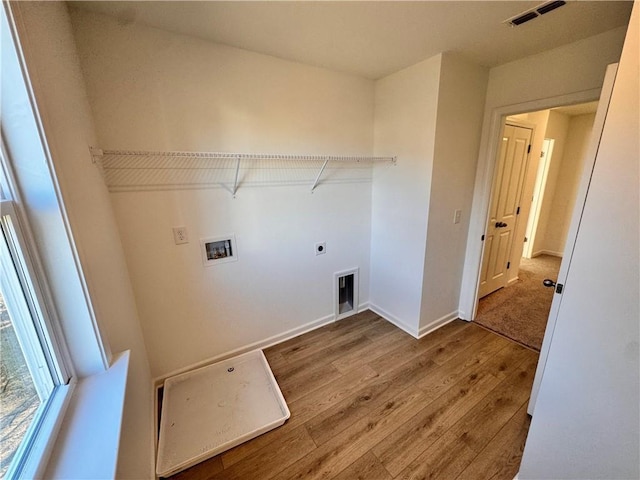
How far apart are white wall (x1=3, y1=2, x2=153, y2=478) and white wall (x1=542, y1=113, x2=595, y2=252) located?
6102 mm

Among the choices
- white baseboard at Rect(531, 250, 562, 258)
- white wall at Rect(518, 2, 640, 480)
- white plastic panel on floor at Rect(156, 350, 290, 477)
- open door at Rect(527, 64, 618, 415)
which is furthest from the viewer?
white baseboard at Rect(531, 250, 562, 258)

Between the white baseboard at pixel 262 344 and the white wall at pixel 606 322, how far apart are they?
A: 5.91 ft

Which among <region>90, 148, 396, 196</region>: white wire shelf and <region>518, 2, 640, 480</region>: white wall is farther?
<region>90, 148, 396, 196</region>: white wire shelf

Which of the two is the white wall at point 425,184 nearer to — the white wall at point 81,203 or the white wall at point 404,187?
the white wall at point 404,187

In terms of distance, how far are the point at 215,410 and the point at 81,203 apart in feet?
4.78

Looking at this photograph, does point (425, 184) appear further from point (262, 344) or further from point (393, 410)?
point (262, 344)

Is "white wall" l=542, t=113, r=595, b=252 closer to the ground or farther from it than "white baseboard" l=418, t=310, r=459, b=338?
farther from it

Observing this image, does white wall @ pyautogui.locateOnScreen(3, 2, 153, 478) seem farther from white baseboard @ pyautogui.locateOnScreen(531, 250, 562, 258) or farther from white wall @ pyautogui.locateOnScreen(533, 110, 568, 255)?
white baseboard @ pyautogui.locateOnScreen(531, 250, 562, 258)

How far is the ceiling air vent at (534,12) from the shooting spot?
1.31 m

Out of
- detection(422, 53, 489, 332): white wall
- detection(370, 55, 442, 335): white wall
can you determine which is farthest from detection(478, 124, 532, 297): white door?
detection(370, 55, 442, 335): white wall

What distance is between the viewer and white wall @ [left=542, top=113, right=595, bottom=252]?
163 inches

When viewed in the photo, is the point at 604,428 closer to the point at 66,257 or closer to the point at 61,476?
the point at 61,476

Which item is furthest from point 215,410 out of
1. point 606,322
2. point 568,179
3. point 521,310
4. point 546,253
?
point 568,179

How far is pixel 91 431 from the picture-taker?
2.82 feet
